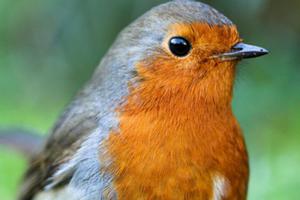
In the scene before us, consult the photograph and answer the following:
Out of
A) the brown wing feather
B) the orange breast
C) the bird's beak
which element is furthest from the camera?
the brown wing feather

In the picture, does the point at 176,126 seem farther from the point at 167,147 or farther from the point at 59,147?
the point at 59,147

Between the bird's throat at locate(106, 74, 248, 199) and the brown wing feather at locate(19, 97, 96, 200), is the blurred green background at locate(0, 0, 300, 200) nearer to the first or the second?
the brown wing feather at locate(19, 97, 96, 200)

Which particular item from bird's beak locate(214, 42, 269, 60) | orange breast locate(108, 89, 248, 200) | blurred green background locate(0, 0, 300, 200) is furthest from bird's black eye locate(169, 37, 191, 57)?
blurred green background locate(0, 0, 300, 200)

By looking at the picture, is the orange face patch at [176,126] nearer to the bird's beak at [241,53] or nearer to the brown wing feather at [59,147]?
the bird's beak at [241,53]

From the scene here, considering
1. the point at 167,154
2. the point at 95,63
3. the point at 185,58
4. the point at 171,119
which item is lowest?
the point at 95,63

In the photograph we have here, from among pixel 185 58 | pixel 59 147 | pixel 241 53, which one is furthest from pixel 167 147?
pixel 59 147

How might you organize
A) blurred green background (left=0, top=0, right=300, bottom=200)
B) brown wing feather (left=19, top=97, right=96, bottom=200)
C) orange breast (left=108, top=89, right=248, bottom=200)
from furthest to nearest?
1. blurred green background (left=0, top=0, right=300, bottom=200)
2. brown wing feather (left=19, top=97, right=96, bottom=200)
3. orange breast (left=108, top=89, right=248, bottom=200)

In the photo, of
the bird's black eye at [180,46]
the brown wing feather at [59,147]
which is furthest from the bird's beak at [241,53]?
the brown wing feather at [59,147]
